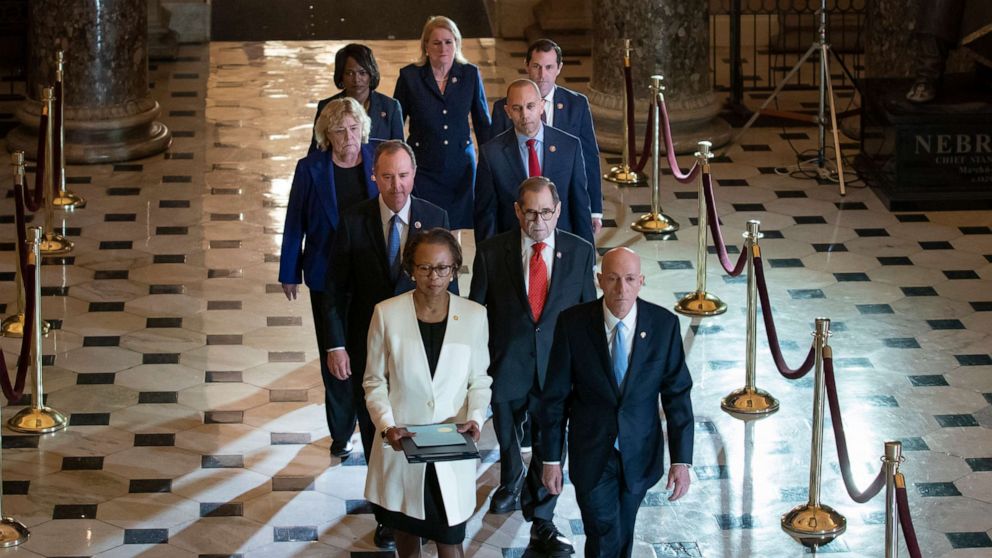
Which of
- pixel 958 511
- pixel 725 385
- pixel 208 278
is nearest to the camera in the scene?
pixel 958 511

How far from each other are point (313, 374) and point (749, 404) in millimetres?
2276

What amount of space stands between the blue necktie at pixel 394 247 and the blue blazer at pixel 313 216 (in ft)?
1.84

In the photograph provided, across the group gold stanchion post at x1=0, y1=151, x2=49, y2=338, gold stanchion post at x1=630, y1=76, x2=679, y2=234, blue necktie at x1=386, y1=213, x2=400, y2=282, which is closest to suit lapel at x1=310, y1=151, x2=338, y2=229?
blue necktie at x1=386, y1=213, x2=400, y2=282

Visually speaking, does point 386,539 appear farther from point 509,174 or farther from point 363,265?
point 509,174

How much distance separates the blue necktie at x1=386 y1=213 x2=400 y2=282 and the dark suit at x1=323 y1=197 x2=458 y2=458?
0.02 metres

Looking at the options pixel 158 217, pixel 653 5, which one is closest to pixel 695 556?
pixel 158 217

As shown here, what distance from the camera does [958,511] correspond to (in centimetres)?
733

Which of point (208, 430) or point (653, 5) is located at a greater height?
point (653, 5)

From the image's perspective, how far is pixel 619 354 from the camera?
5895mm

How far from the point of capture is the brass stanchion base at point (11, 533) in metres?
7.06

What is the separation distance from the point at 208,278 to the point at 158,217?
1421 millimetres

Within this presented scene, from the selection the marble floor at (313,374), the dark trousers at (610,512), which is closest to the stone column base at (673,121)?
the marble floor at (313,374)

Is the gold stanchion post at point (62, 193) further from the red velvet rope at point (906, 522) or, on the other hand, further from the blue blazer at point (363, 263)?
the red velvet rope at point (906, 522)

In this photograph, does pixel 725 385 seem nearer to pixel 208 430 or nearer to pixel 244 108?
pixel 208 430
